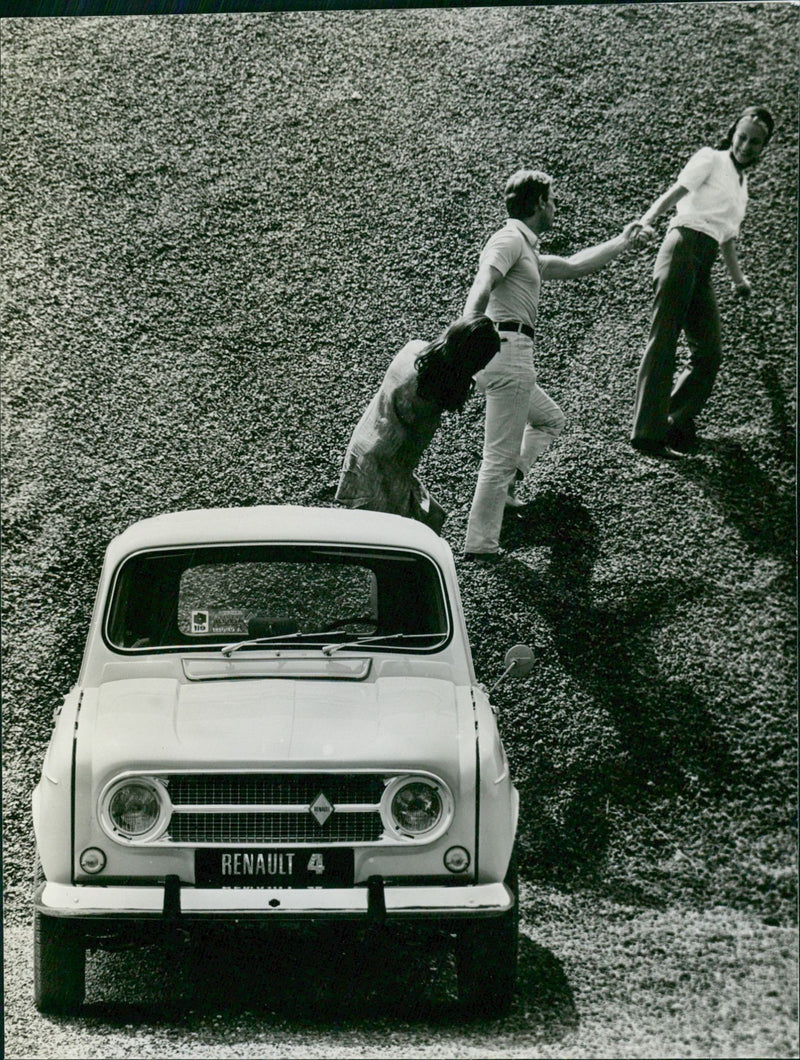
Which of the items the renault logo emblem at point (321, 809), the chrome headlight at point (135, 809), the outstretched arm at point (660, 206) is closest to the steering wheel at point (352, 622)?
the renault logo emblem at point (321, 809)

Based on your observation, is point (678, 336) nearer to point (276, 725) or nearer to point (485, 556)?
point (485, 556)

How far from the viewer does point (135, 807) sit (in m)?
2.71

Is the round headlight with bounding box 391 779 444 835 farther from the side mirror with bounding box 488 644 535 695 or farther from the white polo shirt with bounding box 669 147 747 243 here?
the white polo shirt with bounding box 669 147 747 243

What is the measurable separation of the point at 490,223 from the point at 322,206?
0.53 meters

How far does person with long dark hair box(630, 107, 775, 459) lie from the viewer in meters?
3.54

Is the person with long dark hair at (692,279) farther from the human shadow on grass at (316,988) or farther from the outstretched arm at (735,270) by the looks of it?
the human shadow on grass at (316,988)

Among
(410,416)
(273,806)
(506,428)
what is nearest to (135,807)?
(273,806)

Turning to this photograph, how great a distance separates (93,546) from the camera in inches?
141

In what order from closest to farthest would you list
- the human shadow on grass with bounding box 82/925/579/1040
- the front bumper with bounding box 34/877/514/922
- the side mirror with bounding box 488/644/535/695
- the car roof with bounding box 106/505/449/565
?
the front bumper with bounding box 34/877/514/922
the human shadow on grass with bounding box 82/925/579/1040
the side mirror with bounding box 488/644/535/695
the car roof with bounding box 106/505/449/565

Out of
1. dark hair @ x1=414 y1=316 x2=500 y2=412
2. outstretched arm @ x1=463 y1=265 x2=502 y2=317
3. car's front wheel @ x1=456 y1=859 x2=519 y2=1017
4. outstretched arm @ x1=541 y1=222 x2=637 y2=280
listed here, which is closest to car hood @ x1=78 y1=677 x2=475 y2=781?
car's front wheel @ x1=456 y1=859 x2=519 y2=1017

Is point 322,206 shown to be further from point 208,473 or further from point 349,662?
point 349,662

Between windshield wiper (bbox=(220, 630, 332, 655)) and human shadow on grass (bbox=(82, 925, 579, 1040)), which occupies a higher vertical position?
windshield wiper (bbox=(220, 630, 332, 655))

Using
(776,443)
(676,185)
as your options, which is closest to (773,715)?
(776,443)

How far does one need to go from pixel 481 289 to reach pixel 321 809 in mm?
1708
